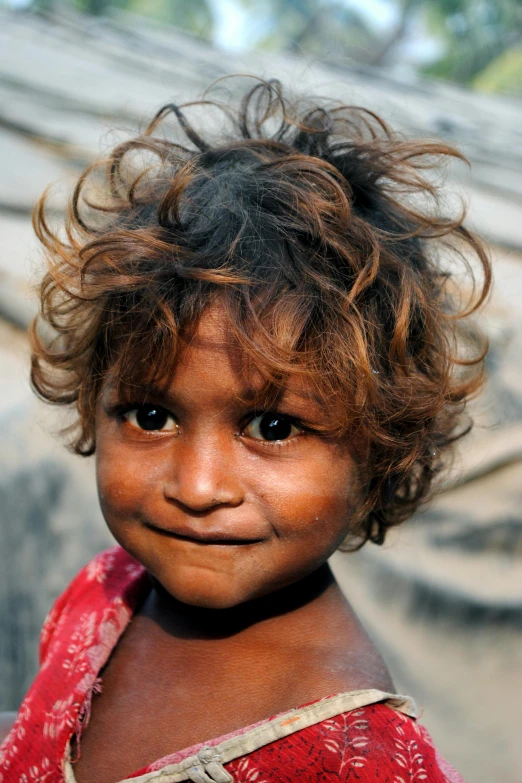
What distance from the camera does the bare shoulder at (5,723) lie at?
4.98ft

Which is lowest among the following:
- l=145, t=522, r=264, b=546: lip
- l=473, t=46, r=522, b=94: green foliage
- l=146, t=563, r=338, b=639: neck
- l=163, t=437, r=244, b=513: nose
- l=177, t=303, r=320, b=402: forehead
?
l=473, t=46, r=522, b=94: green foliage

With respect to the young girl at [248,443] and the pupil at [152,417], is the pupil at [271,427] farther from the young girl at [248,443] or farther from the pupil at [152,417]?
the pupil at [152,417]

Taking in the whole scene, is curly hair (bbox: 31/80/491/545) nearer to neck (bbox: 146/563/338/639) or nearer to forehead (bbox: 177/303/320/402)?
forehead (bbox: 177/303/320/402)

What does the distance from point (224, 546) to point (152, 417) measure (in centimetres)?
20

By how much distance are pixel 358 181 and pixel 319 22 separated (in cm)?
1792

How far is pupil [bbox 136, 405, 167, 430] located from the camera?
111 cm

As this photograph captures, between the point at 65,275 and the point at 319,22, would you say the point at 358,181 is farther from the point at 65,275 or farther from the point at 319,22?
the point at 319,22

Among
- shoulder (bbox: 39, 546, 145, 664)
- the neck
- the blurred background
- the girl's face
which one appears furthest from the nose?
the blurred background

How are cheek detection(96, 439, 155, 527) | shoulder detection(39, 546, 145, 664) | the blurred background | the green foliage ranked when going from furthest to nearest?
the green foliage, the blurred background, shoulder detection(39, 546, 145, 664), cheek detection(96, 439, 155, 527)

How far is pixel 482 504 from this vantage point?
2143mm

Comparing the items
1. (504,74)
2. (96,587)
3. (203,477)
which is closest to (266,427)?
(203,477)

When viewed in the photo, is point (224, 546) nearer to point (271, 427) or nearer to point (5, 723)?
point (271, 427)

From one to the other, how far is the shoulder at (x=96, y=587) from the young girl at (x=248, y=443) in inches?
3.9

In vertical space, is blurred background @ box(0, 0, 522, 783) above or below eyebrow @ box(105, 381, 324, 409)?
below
